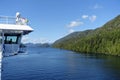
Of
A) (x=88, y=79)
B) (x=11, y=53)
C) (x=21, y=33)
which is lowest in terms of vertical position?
(x=88, y=79)

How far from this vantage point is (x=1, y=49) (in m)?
27.8

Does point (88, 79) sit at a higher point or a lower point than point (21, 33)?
lower

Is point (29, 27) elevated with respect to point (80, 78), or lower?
elevated

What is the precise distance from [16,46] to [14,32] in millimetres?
2277

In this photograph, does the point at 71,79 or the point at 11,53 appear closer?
the point at 11,53

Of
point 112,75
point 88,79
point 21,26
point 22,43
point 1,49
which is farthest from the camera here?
point 112,75

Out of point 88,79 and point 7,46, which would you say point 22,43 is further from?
point 88,79

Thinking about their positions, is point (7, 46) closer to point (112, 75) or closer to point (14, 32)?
point (14, 32)

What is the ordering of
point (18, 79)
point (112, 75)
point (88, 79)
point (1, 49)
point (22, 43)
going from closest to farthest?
1. point (1, 49)
2. point (22, 43)
3. point (18, 79)
4. point (88, 79)
5. point (112, 75)

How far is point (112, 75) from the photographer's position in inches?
4237

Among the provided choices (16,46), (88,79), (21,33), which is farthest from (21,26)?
(88,79)

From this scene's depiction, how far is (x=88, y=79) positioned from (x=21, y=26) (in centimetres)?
7117

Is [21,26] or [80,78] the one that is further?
[80,78]

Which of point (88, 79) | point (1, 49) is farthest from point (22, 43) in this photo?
point (88, 79)
